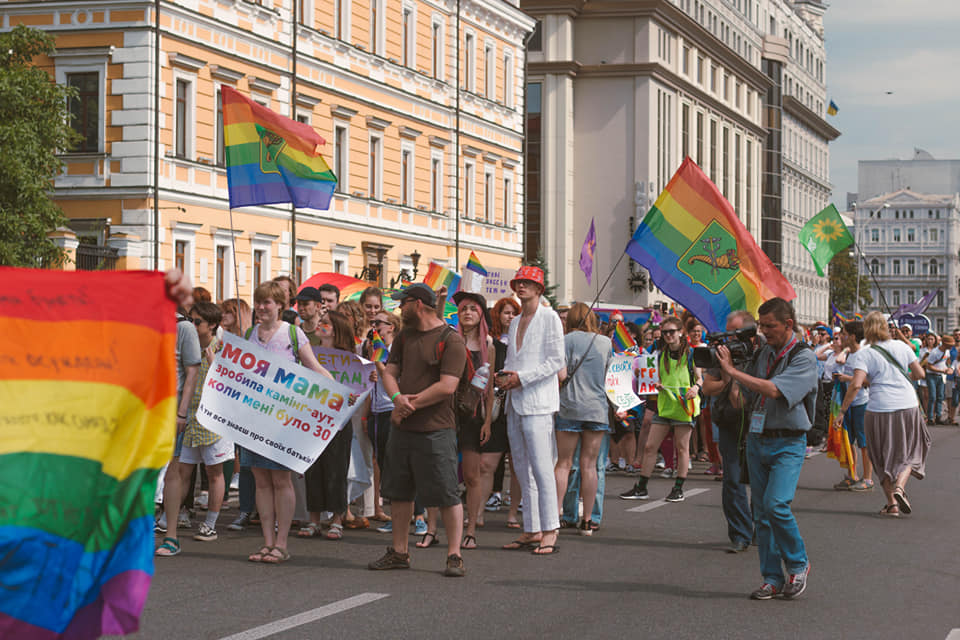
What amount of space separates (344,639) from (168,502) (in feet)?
11.4

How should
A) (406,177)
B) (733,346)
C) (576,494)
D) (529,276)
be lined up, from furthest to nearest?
(406,177)
(576,494)
(529,276)
(733,346)

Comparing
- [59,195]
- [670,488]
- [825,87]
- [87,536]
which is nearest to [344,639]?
[87,536]

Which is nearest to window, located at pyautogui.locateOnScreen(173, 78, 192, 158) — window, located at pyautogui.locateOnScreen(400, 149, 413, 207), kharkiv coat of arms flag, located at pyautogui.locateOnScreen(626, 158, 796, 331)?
window, located at pyautogui.locateOnScreen(400, 149, 413, 207)

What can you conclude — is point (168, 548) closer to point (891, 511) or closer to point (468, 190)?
point (891, 511)

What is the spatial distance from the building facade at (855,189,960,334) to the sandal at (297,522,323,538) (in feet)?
616

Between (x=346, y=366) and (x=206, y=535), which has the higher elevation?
(x=346, y=366)

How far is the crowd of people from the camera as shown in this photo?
366 inches

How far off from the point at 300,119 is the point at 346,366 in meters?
25.9

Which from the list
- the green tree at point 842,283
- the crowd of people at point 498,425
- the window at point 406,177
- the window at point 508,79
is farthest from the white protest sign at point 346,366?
the green tree at point 842,283

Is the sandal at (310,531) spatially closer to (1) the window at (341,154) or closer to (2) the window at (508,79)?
(1) the window at (341,154)

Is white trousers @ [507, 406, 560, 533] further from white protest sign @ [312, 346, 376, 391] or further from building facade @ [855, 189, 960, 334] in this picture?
building facade @ [855, 189, 960, 334]

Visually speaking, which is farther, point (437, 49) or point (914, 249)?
point (914, 249)

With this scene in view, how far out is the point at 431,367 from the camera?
32.8 ft

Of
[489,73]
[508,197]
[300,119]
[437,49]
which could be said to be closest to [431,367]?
[300,119]
